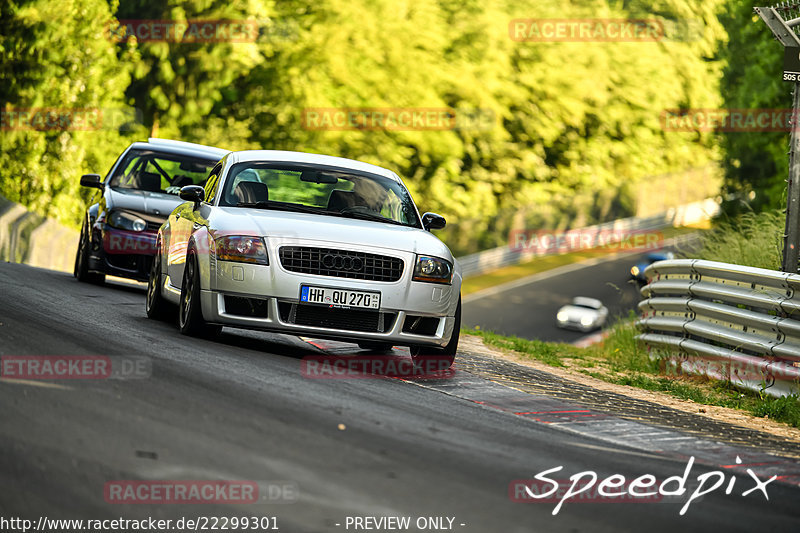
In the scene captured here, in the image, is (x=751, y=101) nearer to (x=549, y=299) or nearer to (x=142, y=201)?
(x=142, y=201)

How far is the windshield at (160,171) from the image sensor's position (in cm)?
1581

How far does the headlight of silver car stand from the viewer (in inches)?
361

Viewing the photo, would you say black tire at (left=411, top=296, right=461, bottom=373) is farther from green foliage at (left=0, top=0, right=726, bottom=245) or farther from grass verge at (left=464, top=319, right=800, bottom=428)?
green foliage at (left=0, top=0, right=726, bottom=245)

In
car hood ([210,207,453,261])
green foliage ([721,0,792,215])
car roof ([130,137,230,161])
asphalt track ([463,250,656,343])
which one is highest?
green foliage ([721,0,792,215])

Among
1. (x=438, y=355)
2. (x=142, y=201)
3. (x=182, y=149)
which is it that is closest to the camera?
(x=438, y=355)

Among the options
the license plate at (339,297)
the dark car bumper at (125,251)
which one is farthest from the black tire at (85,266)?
the license plate at (339,297)

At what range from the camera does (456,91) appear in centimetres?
4822

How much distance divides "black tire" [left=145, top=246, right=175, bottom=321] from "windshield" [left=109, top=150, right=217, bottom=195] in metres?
4.07

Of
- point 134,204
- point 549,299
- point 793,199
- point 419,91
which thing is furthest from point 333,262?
point 549,299

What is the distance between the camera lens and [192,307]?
9602 millimetres

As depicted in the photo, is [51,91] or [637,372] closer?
[637,372]

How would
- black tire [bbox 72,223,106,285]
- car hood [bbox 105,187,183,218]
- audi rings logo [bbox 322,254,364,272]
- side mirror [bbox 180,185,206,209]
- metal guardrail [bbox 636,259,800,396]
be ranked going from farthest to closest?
black tire [bbox 72,223,106,285] < car hood [bbox 105,187,183,218] < side mirror [bbox 180,185,206,209] < metal guardrail [bbox 636,259,800,396] < audi rings logo [bbox 322,254,364,272]

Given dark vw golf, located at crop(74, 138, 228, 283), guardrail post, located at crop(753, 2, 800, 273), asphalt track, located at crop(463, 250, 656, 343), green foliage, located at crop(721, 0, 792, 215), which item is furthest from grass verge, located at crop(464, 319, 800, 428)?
asphalt track, located at crop(463, 250, 656, 343)

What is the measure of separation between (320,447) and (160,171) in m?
10.6
